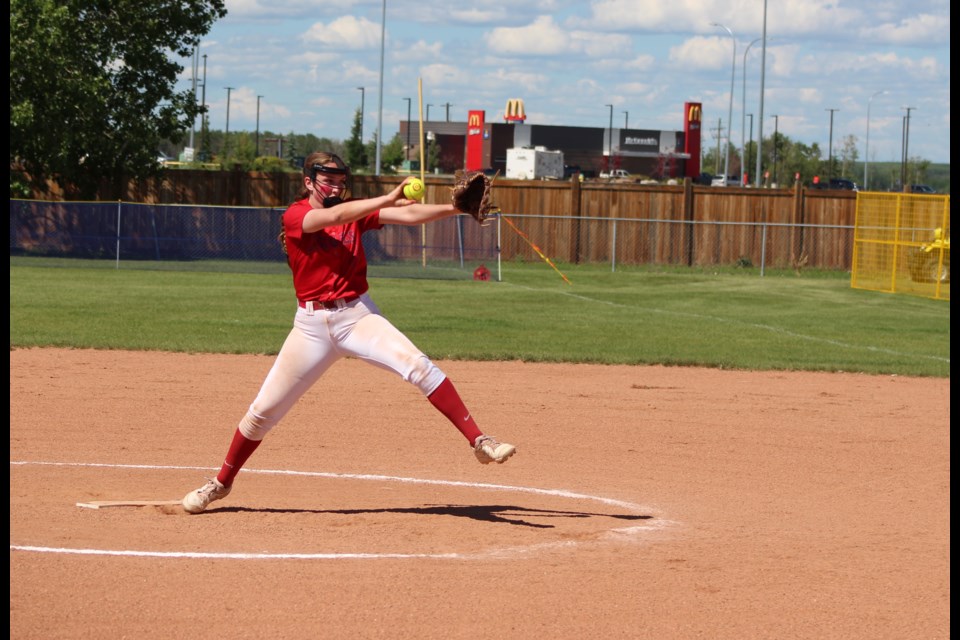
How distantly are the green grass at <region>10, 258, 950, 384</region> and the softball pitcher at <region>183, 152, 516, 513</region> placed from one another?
340 inches

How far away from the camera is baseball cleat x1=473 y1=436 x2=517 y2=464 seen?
23.7 ft

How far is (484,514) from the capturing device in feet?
26.0

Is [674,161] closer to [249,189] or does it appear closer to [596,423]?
[249,189]

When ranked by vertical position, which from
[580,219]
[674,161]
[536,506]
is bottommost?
[536,506]

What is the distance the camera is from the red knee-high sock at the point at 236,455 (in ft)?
25.3

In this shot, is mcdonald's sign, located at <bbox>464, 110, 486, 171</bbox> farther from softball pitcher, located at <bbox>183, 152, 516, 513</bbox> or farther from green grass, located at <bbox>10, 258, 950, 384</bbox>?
softball pitcher, located at <bbox>183, 152, 516, 513</bbox>

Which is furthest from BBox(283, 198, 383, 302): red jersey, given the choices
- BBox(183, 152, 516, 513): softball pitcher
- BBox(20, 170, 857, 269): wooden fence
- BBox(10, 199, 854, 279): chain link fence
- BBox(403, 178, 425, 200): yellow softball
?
BBox(20, 170, 857, 269): wooden fence

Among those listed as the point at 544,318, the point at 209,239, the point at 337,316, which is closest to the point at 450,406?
the point at 337,316

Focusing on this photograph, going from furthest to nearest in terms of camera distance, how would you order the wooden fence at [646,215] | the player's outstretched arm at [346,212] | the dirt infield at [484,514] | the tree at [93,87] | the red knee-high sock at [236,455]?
the wooden fence at [646,215], the tree at [93,87], the red knee-high sock at [236,455], the player's outstretched arm at [346,212], the dirt infield at [484,514]

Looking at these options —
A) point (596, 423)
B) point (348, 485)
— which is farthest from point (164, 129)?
point (348, 485)

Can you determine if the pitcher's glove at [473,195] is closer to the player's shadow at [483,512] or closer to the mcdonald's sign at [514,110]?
the player's shadow at [483,512]

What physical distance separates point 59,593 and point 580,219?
31606 millimetres

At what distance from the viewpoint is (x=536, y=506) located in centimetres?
824

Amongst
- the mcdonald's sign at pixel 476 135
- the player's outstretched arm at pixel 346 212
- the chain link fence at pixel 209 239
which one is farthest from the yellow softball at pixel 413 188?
the mcdonald's sign at pixel 476 135
